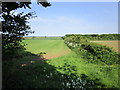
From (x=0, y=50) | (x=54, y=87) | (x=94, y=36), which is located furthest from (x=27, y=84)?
(x=94, y=36)

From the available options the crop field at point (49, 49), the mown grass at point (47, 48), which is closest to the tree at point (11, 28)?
the crop field at point (49, 49)

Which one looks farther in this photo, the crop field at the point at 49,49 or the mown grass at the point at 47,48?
the mown grass at the point at 47,48

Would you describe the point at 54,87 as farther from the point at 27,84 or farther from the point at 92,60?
the point at 92,60

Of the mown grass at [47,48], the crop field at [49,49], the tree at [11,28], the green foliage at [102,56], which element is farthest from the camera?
the mown grass at [47,48]

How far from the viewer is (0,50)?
407 centimetres

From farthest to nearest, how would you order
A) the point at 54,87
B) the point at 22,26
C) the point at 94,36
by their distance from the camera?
1. the point at 94,36
2. the point at 54,87
3. the point at 22,26

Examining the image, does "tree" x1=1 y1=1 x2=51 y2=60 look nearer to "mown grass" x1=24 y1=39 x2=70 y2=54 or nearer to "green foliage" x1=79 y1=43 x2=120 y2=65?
"green foliage" x1=79 y1=43 x2=120 y2=65

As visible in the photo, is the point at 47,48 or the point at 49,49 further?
the point at 47,48

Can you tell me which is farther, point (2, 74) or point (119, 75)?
point (119, 75)

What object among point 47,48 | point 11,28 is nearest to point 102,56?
point 11,28

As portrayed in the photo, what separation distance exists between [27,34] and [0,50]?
1.12 metres

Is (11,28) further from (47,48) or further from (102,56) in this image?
(47,48)

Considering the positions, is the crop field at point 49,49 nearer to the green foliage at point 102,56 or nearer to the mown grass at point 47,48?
the mown grass at point 47,48

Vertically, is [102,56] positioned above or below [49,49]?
below
